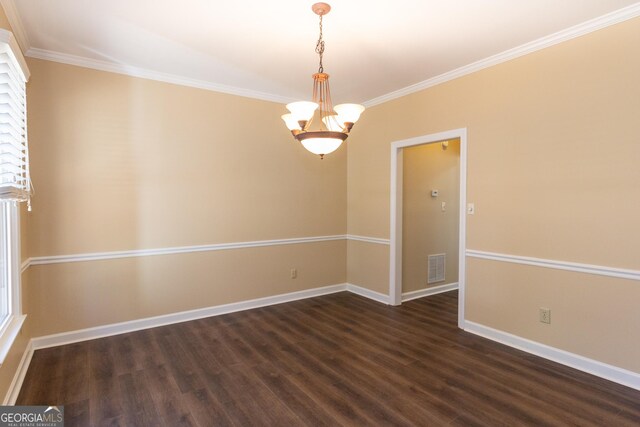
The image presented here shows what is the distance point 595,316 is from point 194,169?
399 cm

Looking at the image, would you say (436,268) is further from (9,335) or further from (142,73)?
(9,335)

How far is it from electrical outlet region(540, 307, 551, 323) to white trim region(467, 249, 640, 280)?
1.24ft

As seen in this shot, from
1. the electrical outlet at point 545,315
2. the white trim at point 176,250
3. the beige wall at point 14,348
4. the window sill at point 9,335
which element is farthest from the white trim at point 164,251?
the electrical outlet at point 545,315

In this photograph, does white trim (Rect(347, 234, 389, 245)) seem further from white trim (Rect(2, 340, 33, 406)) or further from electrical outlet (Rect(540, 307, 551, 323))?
white trim (Rect(2, 340, 33, 406))

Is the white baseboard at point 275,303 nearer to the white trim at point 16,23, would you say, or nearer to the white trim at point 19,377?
the white trim at point 19,377

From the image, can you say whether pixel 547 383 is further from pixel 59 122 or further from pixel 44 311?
pixel 59 122

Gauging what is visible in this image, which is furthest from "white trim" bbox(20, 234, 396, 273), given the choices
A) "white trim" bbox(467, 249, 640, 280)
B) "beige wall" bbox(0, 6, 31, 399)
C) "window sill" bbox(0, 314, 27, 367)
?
"white trim" bbox(467, 249, 640, 280)

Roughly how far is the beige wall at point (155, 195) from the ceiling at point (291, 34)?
0.36m

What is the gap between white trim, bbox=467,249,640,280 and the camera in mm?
2503

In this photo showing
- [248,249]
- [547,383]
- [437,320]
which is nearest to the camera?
[547,383]

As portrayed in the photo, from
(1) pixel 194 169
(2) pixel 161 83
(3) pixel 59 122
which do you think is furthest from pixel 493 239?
(3) pixel 59 122

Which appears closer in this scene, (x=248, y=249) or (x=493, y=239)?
(x=493, y=239)

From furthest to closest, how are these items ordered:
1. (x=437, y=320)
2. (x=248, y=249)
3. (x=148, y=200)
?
(x=248, y=249)
(x=437, y=320)
(x=148, y=200)

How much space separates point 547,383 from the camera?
253cm
